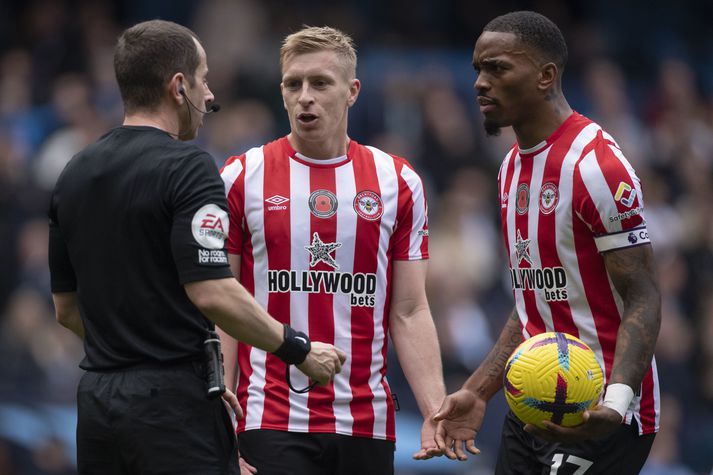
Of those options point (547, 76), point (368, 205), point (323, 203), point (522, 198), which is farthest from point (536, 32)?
point (323, 203)

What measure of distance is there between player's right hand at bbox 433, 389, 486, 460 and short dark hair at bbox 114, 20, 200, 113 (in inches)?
77.8

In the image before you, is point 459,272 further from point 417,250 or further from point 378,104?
point 417,250

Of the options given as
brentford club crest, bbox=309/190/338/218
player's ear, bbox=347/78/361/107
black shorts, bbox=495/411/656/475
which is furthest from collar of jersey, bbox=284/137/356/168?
black shorts, bbox=495/411/656/475

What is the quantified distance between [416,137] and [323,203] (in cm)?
708

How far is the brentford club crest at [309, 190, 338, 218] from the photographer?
19.3 ft

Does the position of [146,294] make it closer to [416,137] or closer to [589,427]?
[589,427]

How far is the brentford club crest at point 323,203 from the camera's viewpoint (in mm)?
5879

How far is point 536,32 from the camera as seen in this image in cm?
548

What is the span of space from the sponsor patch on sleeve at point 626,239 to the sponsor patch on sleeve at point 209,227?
1582 millimetres

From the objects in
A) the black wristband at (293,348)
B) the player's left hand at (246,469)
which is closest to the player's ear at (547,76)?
the black wristband at (293,348)

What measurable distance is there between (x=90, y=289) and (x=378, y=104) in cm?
879

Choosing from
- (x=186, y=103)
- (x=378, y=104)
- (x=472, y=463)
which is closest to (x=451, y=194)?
(x=378, y=104)

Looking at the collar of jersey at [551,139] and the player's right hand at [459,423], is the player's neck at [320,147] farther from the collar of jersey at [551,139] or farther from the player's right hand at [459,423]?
the player's right hand at [459,423]

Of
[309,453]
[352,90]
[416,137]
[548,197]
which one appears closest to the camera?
[548,197]
